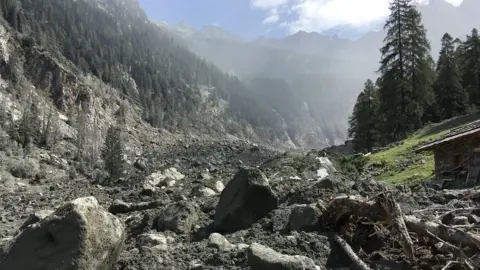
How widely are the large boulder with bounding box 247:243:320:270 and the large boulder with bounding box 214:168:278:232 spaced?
6.83 ft

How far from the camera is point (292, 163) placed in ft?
59.3

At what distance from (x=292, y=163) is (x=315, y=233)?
40.1ft

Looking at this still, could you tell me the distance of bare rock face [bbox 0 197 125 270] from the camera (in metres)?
4.71

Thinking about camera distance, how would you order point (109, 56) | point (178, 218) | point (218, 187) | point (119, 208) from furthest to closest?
point (109, 56)
point (218, 187)
point (119, 208)
point (178, 218)

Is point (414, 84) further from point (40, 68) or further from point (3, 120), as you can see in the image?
point (40, 68)

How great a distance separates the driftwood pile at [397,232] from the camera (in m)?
4.89

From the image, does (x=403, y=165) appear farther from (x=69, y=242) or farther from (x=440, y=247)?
(x=69, y=242)

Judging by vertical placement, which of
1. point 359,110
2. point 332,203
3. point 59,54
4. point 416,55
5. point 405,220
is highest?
point 59,54

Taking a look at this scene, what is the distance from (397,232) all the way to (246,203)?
2825mm

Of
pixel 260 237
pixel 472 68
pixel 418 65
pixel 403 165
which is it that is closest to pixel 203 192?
pixel 260 237

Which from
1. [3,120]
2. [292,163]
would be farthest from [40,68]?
[292,163]

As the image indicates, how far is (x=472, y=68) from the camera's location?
4462 cm

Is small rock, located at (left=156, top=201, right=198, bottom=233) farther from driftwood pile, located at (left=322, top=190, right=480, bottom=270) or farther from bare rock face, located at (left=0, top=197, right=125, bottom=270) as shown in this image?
driftwood pile, located at (left=322, top=190, right=480, bottom=270)

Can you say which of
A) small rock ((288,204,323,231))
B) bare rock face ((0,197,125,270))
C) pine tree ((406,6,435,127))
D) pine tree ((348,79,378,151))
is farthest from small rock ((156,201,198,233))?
pine tree ((348,79,378,151))
